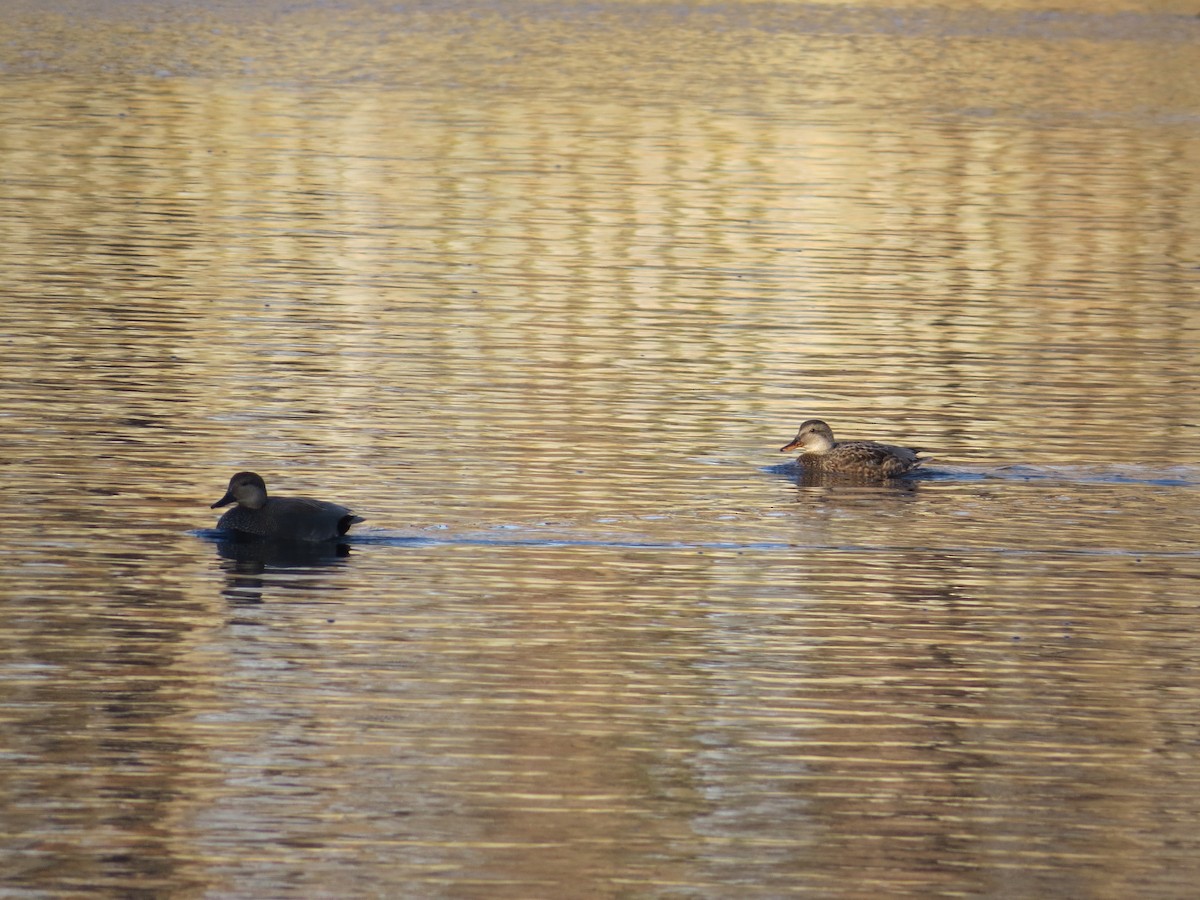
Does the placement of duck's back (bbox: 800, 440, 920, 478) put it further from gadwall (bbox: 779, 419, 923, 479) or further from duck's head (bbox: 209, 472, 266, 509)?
duck's head (bbox: 209, 472, 266, 509)

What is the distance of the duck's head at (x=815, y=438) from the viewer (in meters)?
16.3

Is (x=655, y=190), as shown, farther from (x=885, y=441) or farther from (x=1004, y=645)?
(x=1004, y=645)

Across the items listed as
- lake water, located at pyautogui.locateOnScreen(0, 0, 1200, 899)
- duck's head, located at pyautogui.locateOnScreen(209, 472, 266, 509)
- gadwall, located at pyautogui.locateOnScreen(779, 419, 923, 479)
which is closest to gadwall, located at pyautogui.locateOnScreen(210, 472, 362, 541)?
duck's head, located at pyautogui.locateOnScreen(209, 472, 266, 509)

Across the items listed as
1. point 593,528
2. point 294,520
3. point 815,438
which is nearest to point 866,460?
point 815,438

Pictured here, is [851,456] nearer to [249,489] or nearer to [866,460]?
[866,460]

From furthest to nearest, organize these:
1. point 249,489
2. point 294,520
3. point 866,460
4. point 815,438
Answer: point 815,438 → point 866,460 → point 249,489 → point 294,520

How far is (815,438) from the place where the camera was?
16312mm

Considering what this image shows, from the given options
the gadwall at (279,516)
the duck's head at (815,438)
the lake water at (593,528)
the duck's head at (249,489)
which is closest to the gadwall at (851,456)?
the duck's head at (815,438)

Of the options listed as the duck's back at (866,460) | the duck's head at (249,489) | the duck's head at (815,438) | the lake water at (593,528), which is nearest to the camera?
the lake water at (593,528)

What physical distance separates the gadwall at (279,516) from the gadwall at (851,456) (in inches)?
139

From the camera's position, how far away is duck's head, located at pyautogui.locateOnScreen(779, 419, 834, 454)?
1631cm

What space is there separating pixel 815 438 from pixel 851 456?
260mm

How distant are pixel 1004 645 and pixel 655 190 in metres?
20.6

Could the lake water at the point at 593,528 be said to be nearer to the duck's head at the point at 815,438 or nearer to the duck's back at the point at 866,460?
the duck's back at the point at 866,460
